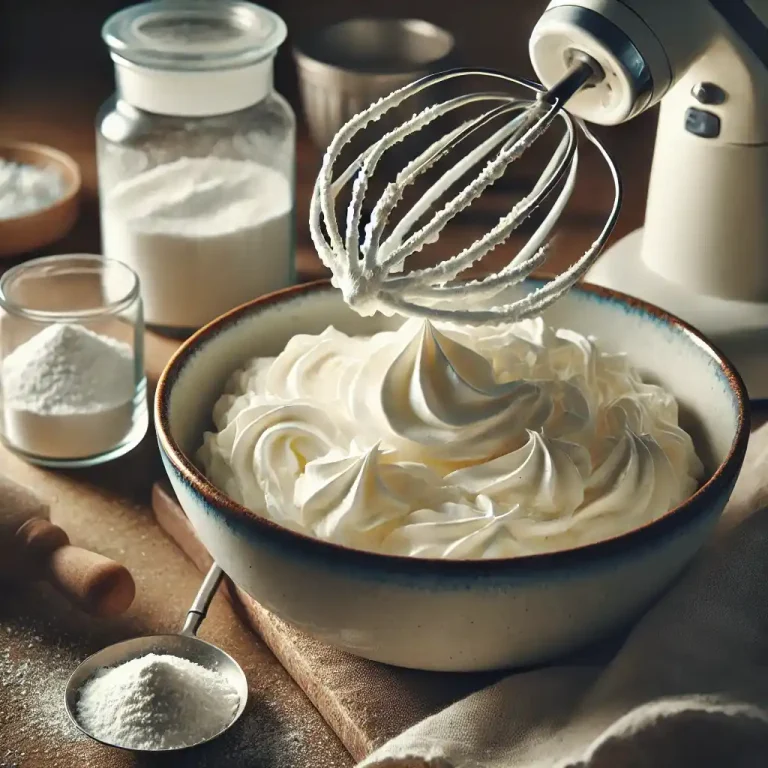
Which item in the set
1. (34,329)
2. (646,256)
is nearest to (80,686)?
(34,329)

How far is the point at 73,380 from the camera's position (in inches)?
37.5

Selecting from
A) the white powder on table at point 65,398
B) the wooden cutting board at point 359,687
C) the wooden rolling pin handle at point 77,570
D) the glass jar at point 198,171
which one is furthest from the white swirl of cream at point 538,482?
the glass jar at point 198,171

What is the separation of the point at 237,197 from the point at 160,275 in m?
0.10

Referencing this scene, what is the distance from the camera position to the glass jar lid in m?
1.01

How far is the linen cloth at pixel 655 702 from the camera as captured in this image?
1.98ft

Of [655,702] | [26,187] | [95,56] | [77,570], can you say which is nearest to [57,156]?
[26,187]

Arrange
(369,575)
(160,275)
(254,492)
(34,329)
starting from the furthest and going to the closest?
1. (160,275)
2. (34,329)
3. (254,492)
4. (369,575)

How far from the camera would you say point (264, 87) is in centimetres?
109

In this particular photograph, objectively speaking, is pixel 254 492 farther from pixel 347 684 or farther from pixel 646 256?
pixel 646 256

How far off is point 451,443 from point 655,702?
187mm

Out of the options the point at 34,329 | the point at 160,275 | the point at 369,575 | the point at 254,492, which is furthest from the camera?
the point at 160,275

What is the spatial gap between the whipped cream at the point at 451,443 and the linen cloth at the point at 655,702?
54 millimetres

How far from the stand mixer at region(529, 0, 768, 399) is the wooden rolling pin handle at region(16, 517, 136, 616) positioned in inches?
16.1

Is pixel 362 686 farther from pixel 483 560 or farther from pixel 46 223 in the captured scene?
pixel 46 223
